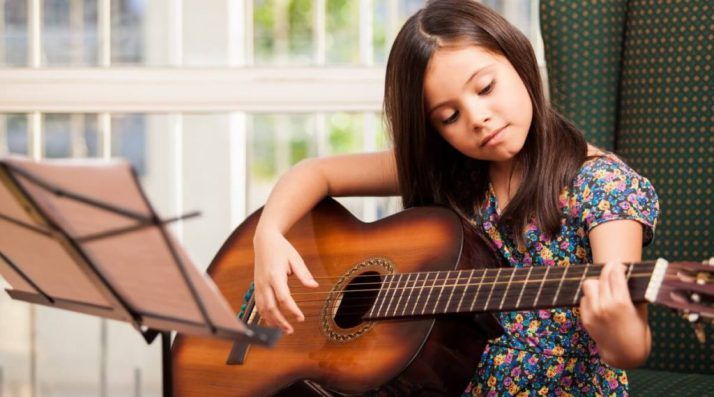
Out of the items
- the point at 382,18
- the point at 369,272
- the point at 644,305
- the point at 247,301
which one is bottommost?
the point at 247,301

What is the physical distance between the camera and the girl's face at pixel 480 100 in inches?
59.4

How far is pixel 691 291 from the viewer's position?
113 centimetres

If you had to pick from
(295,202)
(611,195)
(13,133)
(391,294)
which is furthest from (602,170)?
(13,133)

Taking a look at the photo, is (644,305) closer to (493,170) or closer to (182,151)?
(493,170)

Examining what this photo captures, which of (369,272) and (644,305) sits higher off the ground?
(644,305)

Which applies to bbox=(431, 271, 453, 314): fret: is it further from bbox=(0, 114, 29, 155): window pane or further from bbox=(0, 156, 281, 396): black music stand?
bbox=(0, 114, 29, 155): window pane

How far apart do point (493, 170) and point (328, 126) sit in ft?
3.18

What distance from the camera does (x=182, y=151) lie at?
2.64 m

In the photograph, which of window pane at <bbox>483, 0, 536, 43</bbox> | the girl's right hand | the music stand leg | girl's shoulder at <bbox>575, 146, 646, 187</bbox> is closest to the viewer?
the music stand leg

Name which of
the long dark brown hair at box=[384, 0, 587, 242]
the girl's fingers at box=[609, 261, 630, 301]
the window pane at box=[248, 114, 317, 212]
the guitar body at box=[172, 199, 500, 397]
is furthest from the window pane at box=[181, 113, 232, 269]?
the girl's fingers at box=[609, 261, 630, 301]

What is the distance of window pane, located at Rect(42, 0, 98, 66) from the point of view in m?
2.63

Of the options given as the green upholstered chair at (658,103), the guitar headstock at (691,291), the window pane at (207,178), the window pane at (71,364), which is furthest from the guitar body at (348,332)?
the window pane at (71,364)

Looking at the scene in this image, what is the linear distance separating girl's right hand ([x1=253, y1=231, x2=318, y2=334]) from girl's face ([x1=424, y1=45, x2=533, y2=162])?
360mm

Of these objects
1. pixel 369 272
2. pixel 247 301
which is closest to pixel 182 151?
pixel 247 301
